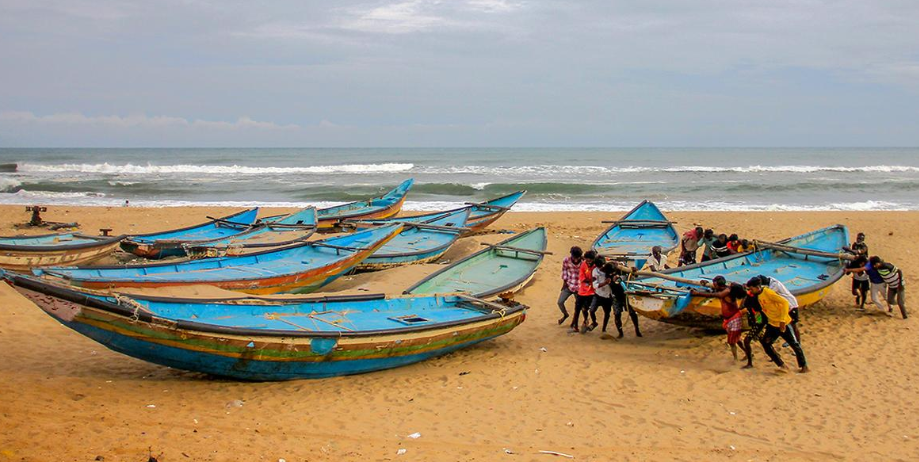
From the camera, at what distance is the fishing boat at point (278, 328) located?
6.13 m

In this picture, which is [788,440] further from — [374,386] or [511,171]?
[511,171]

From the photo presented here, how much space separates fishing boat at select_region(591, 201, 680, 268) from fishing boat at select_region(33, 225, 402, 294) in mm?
4269

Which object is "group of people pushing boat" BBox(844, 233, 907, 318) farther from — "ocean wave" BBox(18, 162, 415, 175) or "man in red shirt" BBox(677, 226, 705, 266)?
"ocean wave" BBox(18, 162, 415, 175)

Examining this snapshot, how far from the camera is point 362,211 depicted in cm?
1969

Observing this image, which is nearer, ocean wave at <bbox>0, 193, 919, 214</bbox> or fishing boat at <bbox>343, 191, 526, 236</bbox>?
fishing boat at <bbox>343, 191, 526, 236</bbox>

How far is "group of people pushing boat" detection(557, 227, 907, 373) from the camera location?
782cm

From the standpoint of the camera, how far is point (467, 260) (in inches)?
460

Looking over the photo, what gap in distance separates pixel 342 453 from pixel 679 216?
1956 cm

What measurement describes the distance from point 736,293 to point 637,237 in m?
6.88

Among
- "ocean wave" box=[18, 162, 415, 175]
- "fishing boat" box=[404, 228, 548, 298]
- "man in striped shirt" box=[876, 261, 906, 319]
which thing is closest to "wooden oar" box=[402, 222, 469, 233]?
"fishing boat" box=[404, 228, 548, 298]

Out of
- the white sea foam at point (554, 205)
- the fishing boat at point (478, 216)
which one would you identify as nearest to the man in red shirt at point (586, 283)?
the fishing boat at point (478, 216)

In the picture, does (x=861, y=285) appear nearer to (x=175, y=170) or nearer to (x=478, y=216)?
(x=478, y=216)

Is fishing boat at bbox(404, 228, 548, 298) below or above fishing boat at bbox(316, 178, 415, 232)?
below

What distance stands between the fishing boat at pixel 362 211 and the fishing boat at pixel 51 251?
5835 mm
